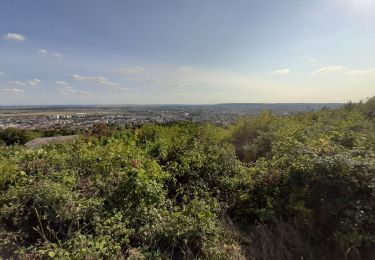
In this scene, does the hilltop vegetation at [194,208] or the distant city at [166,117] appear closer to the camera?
the hilltop vegetation at [194,208]

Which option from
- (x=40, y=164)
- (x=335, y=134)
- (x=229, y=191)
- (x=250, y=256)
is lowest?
(x=250, y=256)

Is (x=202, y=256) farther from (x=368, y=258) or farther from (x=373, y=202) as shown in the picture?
(x=373, y=202)

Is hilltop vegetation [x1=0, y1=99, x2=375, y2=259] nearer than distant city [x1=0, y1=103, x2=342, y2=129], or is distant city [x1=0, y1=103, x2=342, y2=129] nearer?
hilltop vegetation [x1=0, y1=99, x2=375, y2=259]

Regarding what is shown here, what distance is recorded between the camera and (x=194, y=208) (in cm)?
385

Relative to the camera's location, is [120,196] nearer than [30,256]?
No

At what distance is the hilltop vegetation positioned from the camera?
126 inches

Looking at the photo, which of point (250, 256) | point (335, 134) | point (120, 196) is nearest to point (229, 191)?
point (250, 256)

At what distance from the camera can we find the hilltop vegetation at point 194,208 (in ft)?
10.5

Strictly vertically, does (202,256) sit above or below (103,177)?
below

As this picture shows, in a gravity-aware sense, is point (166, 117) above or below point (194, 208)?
below

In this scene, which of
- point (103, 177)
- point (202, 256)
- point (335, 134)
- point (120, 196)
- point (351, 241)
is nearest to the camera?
point (351, 241)

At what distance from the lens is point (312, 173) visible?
11.8ft

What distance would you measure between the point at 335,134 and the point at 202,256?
14.5 ft

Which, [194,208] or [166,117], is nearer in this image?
[194,208]
